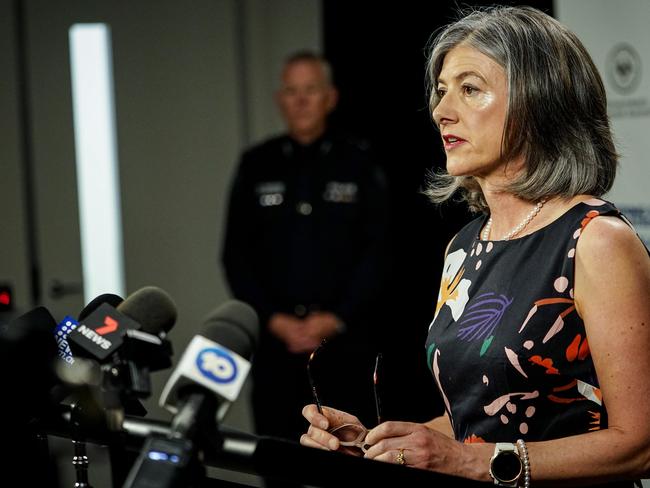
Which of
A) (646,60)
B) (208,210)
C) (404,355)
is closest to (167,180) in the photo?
(208,210)

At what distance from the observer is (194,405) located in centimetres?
100

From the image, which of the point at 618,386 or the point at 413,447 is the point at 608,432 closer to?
the point at 618,386

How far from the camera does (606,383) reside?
148 centimetres

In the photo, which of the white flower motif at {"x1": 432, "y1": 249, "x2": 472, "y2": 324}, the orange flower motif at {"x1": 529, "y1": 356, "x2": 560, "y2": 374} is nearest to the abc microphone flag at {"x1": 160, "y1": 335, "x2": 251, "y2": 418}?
the orange flower motif at {"x1": 529, "y1": 356, "x2": 560, "y2": 374}

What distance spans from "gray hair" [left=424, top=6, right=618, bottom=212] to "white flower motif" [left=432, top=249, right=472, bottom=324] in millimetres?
199

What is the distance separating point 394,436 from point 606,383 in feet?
1.05

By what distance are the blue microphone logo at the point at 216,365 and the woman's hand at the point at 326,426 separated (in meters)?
0.52

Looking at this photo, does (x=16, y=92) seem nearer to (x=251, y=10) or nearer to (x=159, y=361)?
(x=251, y=10)

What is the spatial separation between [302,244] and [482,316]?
220cm

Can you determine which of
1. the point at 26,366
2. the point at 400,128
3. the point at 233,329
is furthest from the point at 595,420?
the point at 400,128

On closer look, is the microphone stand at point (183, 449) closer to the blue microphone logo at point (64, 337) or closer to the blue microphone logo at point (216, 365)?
the blue microphone logo at point (216, 365)

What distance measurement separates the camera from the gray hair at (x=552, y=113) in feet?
5.41

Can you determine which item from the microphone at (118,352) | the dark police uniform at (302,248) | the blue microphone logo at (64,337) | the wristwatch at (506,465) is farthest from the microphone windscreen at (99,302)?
the dark police uniform at (302,248)

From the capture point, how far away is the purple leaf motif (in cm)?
164
